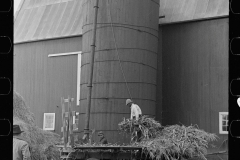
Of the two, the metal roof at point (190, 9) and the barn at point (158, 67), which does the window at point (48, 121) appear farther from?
the metal roof at point (190, 9)

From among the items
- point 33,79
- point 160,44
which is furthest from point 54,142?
point 33,79

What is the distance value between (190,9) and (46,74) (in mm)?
8081

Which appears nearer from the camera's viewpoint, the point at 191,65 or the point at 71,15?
the point at 191,65

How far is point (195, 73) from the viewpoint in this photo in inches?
661

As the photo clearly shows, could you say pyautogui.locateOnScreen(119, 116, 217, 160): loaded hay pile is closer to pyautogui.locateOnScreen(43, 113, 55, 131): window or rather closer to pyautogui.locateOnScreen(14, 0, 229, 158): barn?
pyautogui.locateOnScreen(14, 0, 229, 158): barn

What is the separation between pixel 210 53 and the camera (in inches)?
651

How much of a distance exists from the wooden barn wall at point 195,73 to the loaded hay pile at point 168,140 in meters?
4.10

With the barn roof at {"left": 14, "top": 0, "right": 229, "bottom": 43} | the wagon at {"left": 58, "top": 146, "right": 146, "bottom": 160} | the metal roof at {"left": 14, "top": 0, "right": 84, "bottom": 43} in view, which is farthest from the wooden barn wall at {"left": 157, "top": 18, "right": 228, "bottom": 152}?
the wagon at {"left": 58, "top": 146, "right": 146, "bottom": 160}

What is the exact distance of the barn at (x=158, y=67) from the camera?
15.6 m

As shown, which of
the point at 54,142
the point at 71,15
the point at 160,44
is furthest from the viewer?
the point at 71,15

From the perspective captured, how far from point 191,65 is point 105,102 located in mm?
4216

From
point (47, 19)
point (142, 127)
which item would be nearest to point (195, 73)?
point (142, 127)
